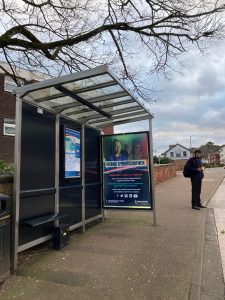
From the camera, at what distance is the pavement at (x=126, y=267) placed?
12.0 feet

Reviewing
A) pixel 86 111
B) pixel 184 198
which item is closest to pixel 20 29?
pixel 86 111

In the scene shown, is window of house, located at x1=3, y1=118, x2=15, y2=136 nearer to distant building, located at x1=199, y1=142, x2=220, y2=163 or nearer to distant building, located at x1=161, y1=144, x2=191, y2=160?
distant building, located at x1=161, y1=144, x2=191, y2=160

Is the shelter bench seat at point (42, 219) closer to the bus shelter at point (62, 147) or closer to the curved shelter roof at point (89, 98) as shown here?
the bus shelter at point (62, 147)

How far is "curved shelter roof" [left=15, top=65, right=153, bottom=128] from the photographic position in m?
4.71

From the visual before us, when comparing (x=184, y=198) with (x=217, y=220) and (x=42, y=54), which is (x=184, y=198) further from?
(x=42, y=54)

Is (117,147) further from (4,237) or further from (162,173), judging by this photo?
(162,173)

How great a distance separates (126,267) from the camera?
175 inches

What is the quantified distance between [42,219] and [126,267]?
1476 mm

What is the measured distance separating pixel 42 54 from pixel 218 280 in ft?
25.0

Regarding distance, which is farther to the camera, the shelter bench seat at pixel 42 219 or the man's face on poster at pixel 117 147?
the man's face on poster at pixel 117 147

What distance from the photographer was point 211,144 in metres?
131

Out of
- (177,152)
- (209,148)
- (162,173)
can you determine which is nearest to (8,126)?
(162,173)

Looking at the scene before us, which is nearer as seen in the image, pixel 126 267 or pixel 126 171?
pixel 126 267

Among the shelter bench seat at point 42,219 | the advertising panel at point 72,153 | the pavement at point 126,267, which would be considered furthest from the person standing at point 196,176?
the shelter bench seat at point 42,219
